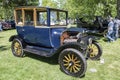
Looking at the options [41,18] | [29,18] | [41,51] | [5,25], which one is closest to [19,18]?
[29,18]

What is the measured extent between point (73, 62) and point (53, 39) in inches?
59.9

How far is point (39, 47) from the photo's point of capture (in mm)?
8148

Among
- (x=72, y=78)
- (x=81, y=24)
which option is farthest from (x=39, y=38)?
(x=81, y=24)

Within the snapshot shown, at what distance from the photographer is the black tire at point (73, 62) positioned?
237 inches

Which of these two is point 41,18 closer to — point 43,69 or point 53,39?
point 53,39

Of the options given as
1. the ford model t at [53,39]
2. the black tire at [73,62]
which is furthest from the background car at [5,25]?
the black tire at [73,62]

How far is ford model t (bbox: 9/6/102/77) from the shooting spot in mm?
6371

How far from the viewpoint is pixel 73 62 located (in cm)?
627

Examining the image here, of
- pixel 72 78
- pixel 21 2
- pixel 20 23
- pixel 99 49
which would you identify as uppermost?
pixel 21 2

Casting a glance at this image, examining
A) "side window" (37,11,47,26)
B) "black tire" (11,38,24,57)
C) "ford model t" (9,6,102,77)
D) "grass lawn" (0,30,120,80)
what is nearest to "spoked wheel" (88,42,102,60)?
"ford model t" (9,6,102,77)

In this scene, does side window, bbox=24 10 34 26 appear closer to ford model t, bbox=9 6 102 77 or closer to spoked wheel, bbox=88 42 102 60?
ford model t, bbox=9 6 102 77

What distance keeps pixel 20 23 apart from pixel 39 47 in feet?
4.51

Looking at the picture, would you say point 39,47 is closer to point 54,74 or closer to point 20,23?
point 20,23

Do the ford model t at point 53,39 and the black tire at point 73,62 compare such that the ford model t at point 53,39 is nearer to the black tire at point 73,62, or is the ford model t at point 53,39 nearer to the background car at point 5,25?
the black tire at point 73,62
